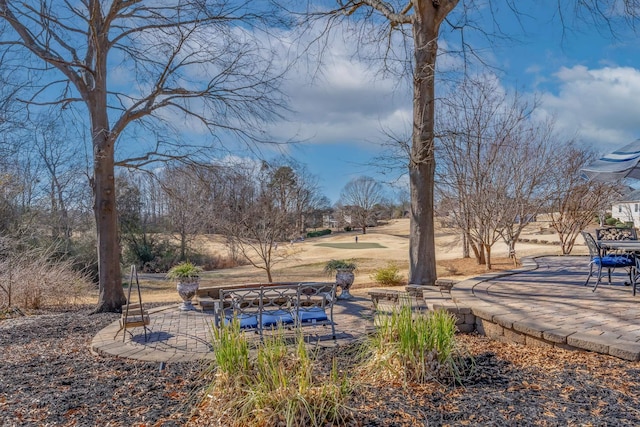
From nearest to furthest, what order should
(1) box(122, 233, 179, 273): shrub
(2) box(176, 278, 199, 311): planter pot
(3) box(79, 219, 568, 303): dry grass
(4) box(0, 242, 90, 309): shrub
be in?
(2) box(176, 278, 199, 311): planter pot → (4) box(0, 242, 90, 309): shrub → (3) box(79, 219, 568, 303): dry grass → (1) box(122, 233, 179, 273): shrub

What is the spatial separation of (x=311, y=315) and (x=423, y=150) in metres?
4.27

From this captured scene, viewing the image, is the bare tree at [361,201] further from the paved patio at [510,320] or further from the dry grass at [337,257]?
the paved patio at [510,320]

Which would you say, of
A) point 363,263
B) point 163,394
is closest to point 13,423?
point 163,394

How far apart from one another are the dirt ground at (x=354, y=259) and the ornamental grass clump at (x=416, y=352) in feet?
21.4

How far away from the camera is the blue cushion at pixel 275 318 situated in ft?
15.8

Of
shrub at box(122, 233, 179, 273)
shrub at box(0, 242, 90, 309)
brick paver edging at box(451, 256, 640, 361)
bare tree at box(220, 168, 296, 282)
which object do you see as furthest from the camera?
shrub at box(122, 233, 179, 273)

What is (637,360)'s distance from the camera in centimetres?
343

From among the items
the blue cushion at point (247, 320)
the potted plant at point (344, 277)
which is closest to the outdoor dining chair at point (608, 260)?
the potted plant at point (344, 277)

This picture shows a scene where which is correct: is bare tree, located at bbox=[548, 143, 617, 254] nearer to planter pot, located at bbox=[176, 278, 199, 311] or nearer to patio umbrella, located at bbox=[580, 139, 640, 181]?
patio umbrella, located at bbox=[580, 139, 640, 181]

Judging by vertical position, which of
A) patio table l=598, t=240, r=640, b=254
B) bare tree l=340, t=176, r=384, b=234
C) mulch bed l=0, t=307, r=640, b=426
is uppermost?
bare tree l=340, t=176, r=384, b=234

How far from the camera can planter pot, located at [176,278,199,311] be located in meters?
7.21

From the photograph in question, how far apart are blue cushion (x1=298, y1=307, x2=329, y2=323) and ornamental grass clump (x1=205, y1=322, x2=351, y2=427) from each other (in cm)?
166

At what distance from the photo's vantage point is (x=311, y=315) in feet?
15.9

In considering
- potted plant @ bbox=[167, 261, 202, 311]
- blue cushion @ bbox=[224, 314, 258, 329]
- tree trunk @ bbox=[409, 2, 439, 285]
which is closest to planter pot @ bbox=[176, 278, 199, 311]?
potted plant @ bbox=[167, 261, 202, 311]
